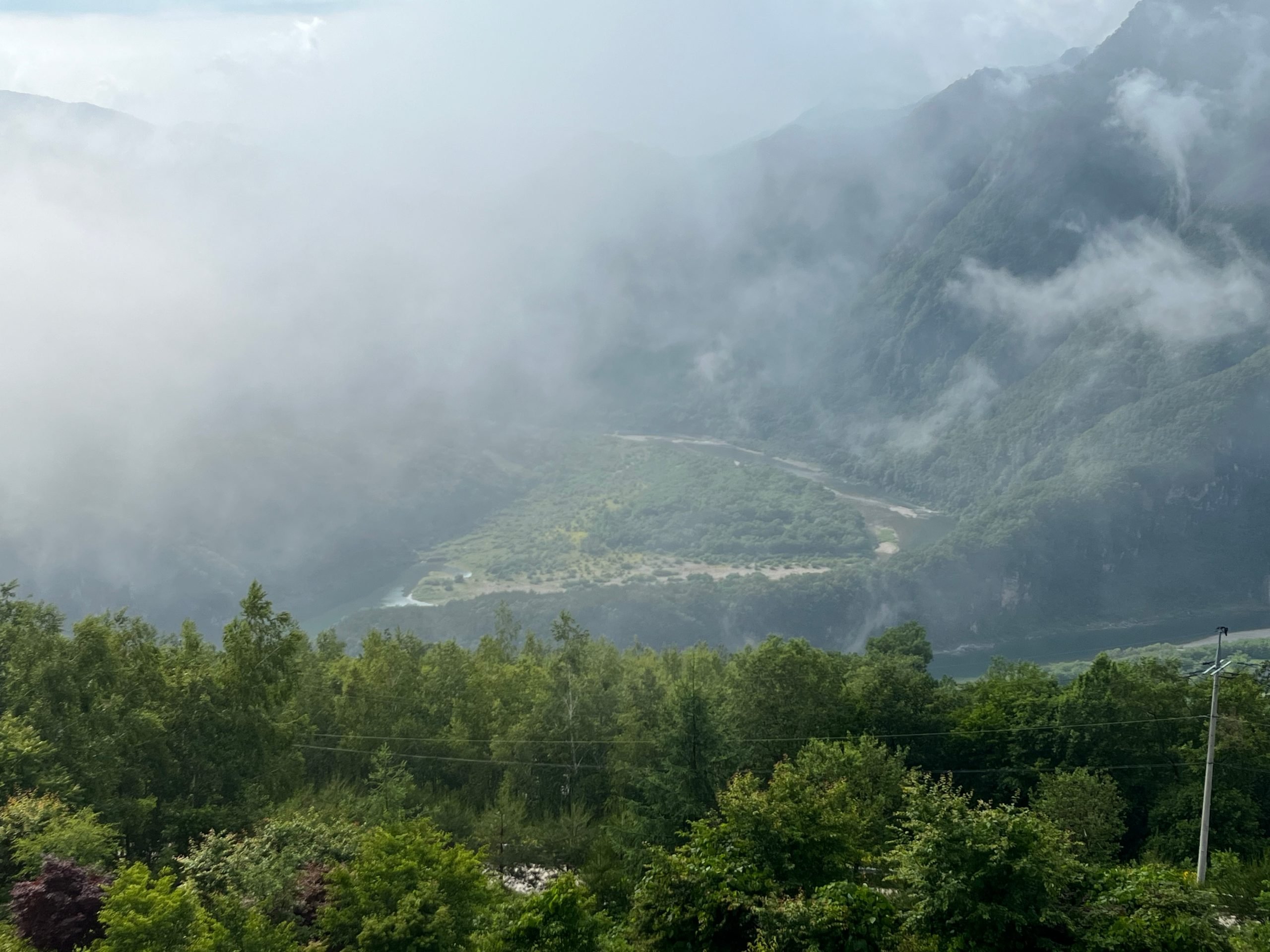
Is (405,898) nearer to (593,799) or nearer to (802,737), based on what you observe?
(593,799)

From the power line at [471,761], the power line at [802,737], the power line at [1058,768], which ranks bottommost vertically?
the power line at [1058,768]

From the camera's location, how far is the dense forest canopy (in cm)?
2686

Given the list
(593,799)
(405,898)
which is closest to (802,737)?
(593,799)

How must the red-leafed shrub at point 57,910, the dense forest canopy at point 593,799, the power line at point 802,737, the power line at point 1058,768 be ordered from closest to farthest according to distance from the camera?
1. the dense forest canopy at point 593,799
2. the red-leafed shrub at point 57,910
3. the power line at point 1058,768
4. the power line at point 802,737

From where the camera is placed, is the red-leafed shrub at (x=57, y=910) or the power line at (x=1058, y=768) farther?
the power line at (x=1058, y=768)

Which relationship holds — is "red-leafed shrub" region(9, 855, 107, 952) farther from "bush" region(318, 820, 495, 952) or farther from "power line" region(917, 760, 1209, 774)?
"power line" region(917, 760, 1209, 774)

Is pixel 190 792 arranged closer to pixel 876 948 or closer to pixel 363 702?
pixel 363 702

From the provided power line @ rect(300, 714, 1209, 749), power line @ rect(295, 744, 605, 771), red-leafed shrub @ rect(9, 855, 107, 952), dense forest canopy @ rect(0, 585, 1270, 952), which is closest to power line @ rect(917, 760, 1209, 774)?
dense forest canopy @ rect(0, 585, 1270, 952)

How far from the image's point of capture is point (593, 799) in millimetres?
53812

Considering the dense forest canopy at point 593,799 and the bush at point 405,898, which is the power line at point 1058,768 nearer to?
the dense forest canopy at point 593,799

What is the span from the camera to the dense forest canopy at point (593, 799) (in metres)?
26.9

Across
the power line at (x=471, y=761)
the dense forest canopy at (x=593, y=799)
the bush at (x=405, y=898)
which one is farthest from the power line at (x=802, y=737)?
the bush at (x=405, y=898)

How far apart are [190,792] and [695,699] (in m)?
20.7

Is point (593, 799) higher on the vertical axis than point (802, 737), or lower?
lower
